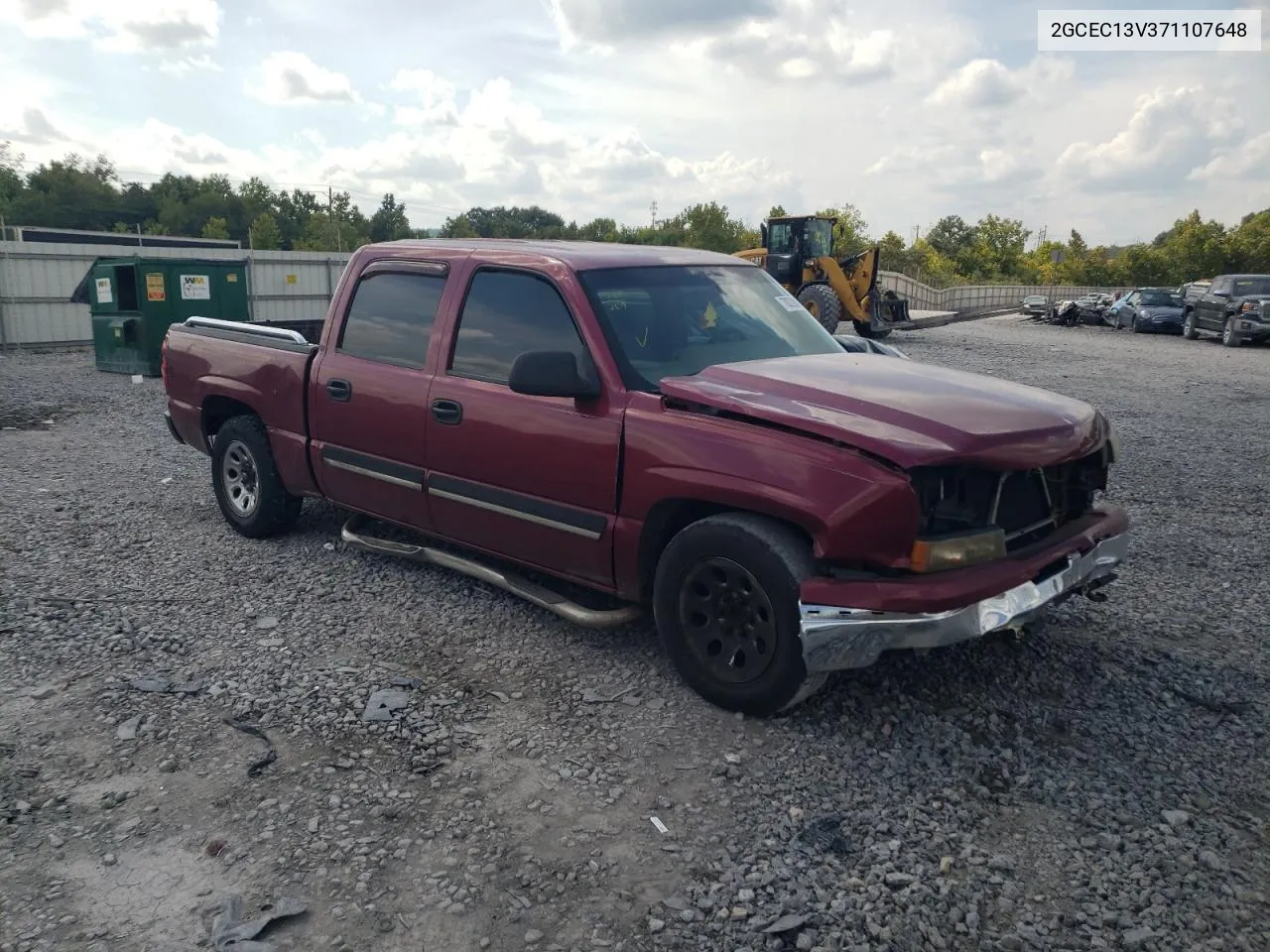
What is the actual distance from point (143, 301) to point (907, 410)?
46.3ft

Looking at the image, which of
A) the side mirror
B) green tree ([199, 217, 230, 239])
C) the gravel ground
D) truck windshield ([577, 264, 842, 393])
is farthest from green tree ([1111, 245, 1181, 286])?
green tree ([199, 217, 230, 239])

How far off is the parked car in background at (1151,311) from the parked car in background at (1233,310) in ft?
3.84

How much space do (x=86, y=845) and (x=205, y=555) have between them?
3063mm

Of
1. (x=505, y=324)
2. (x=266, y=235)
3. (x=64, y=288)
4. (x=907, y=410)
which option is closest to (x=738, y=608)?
(x=907, y=410)

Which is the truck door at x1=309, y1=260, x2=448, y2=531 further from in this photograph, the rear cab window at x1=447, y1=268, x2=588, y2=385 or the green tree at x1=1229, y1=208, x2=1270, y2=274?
the green tree at x1=1229, y1=208, x2=1270, y2=274

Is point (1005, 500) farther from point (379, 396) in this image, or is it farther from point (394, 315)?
point (394, 315)

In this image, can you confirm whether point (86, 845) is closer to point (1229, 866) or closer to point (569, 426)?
point (569, 426)

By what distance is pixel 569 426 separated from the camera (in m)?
4.22

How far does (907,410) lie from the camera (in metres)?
3.60

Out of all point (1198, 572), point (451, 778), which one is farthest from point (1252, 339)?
point (451, 778)

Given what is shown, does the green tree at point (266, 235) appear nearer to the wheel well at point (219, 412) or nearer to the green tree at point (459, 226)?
the green tree at point (459, 226)

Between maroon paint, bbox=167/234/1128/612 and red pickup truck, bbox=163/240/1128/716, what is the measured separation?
0.04ft

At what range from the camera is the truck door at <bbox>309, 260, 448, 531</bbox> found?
495 centimetres

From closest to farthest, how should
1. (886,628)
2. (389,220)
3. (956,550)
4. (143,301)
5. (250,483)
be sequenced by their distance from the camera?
(886,628) < (956,550) < (250,483) < (143,301) < (389,220)
